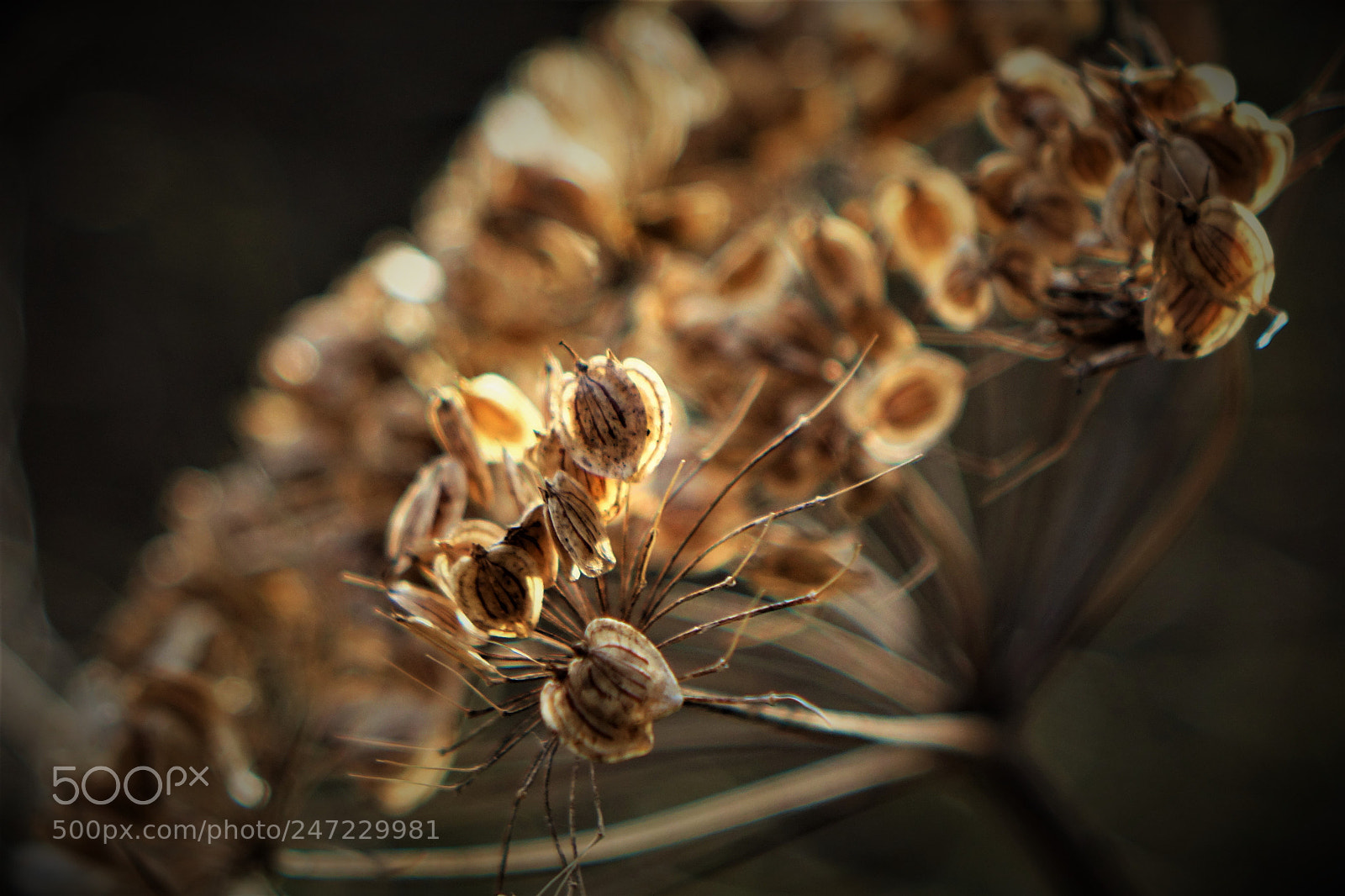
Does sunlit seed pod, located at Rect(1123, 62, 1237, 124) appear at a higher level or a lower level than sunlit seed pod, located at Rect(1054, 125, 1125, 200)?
higher

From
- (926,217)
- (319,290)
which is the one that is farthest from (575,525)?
(319,290)

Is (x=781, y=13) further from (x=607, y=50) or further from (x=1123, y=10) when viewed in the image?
(x=1123, y=10)

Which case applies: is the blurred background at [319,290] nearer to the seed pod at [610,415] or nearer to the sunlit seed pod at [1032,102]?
the sunlit seed pod at [1032,102]

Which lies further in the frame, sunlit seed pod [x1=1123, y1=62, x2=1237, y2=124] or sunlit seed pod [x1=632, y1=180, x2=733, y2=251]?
sunlit seed pod [x1=632, y1=180, x2=733, y2=251]

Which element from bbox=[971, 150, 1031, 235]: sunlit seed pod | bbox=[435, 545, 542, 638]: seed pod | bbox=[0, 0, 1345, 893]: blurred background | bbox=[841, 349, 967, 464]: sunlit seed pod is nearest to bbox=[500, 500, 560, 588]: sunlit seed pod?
bbox=[435, 545, 542, 638]: seed pod

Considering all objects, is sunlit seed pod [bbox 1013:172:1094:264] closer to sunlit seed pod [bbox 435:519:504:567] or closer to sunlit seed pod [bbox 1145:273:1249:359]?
sunlit seed pod [bbox 1145:273:1249:359]

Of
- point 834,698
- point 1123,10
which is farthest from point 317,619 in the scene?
point 1123,10
